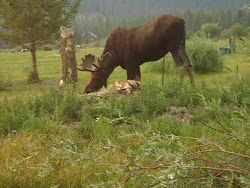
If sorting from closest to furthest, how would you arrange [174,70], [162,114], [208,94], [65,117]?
[65,117] < [162,114] < [208,94] < [174,70]

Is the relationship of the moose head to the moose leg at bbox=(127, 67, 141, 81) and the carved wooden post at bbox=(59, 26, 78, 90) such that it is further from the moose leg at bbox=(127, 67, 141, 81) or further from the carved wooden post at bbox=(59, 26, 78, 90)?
the moose leg at bbox=(127, 67, 141, 81)

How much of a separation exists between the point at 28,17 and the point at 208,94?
8.72 m

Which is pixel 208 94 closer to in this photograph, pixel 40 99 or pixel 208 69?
pixel 40 99

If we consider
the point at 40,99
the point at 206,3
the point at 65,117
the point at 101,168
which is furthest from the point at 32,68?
the point at 206,3

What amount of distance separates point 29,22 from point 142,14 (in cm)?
7738

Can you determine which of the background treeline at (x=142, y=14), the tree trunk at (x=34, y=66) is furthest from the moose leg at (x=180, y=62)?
the background treeline at (x=142, y=14)

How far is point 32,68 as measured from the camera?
13.4 meters

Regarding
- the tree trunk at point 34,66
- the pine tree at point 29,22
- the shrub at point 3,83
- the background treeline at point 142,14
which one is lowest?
the shrub at point 3,83

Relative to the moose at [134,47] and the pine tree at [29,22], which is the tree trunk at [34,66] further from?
the moose at [134,47]

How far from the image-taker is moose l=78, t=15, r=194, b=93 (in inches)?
296

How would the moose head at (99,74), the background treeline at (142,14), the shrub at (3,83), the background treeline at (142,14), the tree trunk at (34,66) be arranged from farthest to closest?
the background treeline at (142,14), the background treeline at (142,14), the tree trunk at (34,66), the shrub at (3,83), the moose head at (99,74)

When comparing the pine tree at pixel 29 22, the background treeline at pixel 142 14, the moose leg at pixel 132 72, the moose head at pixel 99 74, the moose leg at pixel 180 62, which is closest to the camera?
the moose head at pixel 99 74

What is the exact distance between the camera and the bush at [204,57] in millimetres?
12836

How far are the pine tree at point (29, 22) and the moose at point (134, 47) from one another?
16.5 ft
